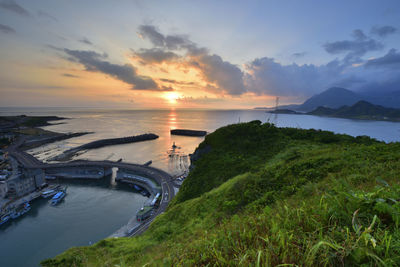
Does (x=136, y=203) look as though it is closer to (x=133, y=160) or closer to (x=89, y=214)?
(x=89, y=214)

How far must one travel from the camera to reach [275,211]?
562cm

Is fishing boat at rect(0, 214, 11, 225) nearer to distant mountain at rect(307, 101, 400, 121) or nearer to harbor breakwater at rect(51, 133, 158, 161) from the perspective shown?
harbor breakwater at rect(51, 133, 158, 161)

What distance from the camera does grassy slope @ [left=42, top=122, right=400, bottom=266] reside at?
2676 mm

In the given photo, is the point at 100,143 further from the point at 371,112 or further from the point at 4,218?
the point at 371,112

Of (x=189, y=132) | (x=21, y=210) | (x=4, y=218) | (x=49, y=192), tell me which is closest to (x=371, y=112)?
(x=189, y=132)

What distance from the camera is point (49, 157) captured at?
71875mm

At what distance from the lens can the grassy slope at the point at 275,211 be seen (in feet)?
8.78

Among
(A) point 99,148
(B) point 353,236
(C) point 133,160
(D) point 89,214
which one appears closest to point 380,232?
(B) point 353,236

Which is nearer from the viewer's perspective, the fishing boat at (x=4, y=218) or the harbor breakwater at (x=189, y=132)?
the fishing boat at (x=4, y=218)

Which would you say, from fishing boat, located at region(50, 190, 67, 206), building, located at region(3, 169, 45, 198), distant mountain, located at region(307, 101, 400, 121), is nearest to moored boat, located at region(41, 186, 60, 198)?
fishing boat, located at region(50, 190, 67, 206)

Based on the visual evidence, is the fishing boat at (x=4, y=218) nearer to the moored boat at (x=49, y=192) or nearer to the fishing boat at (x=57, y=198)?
the fishing boat at (x=57, y=198)

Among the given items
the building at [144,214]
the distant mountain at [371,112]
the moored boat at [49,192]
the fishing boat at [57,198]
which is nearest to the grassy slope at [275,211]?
the building at [144,214]

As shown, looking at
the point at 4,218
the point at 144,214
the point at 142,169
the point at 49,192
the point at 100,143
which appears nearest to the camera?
the point at 4,218

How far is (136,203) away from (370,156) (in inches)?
1768
